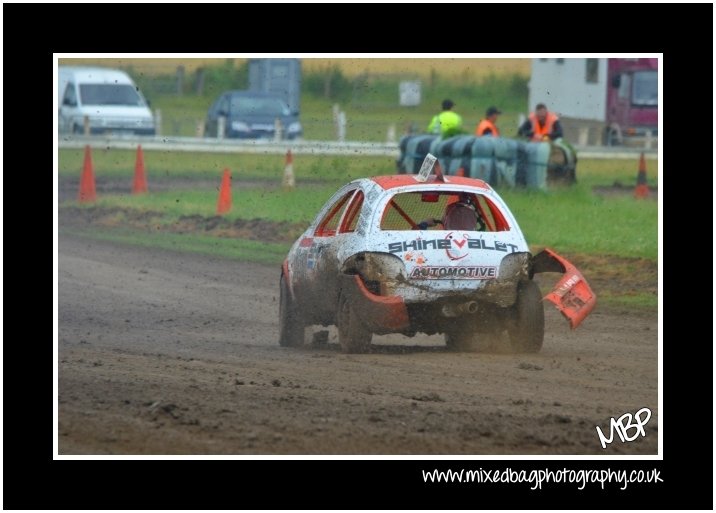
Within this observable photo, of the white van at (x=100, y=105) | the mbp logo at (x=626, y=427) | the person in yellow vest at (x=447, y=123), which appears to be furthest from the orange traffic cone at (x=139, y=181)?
the mbp logo at (x=626, y=427)

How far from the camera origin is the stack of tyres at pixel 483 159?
23.5 meters

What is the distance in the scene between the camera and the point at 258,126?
37.6 metres

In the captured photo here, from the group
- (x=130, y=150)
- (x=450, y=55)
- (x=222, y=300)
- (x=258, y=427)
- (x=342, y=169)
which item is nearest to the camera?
(x=258, y=427)

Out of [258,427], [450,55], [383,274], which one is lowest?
[258,427]

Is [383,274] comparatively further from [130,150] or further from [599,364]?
[130,150]

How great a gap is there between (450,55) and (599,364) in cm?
288

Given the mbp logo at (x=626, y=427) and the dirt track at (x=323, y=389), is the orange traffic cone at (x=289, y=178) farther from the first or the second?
the mbp logo at (x=626, y=427)

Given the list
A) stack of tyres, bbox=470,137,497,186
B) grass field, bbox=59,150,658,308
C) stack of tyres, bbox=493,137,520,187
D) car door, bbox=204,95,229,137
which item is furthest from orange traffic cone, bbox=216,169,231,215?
car door, bbox=204,95,229,137

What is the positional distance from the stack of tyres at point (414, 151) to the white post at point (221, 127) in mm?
11629

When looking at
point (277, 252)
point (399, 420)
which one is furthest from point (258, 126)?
point (399, 420)

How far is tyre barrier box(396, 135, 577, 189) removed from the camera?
23.6m

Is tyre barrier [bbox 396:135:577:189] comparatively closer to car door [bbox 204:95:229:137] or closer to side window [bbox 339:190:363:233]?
side window [bbox 339:190:363:233]

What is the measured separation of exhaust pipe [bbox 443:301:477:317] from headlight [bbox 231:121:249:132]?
2548 cm

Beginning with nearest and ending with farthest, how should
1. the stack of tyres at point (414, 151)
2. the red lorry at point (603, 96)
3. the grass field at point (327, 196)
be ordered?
the grass field at point (327, 196), the stack of tyres at point (414, 151), the red lorry at point (603, 96)
